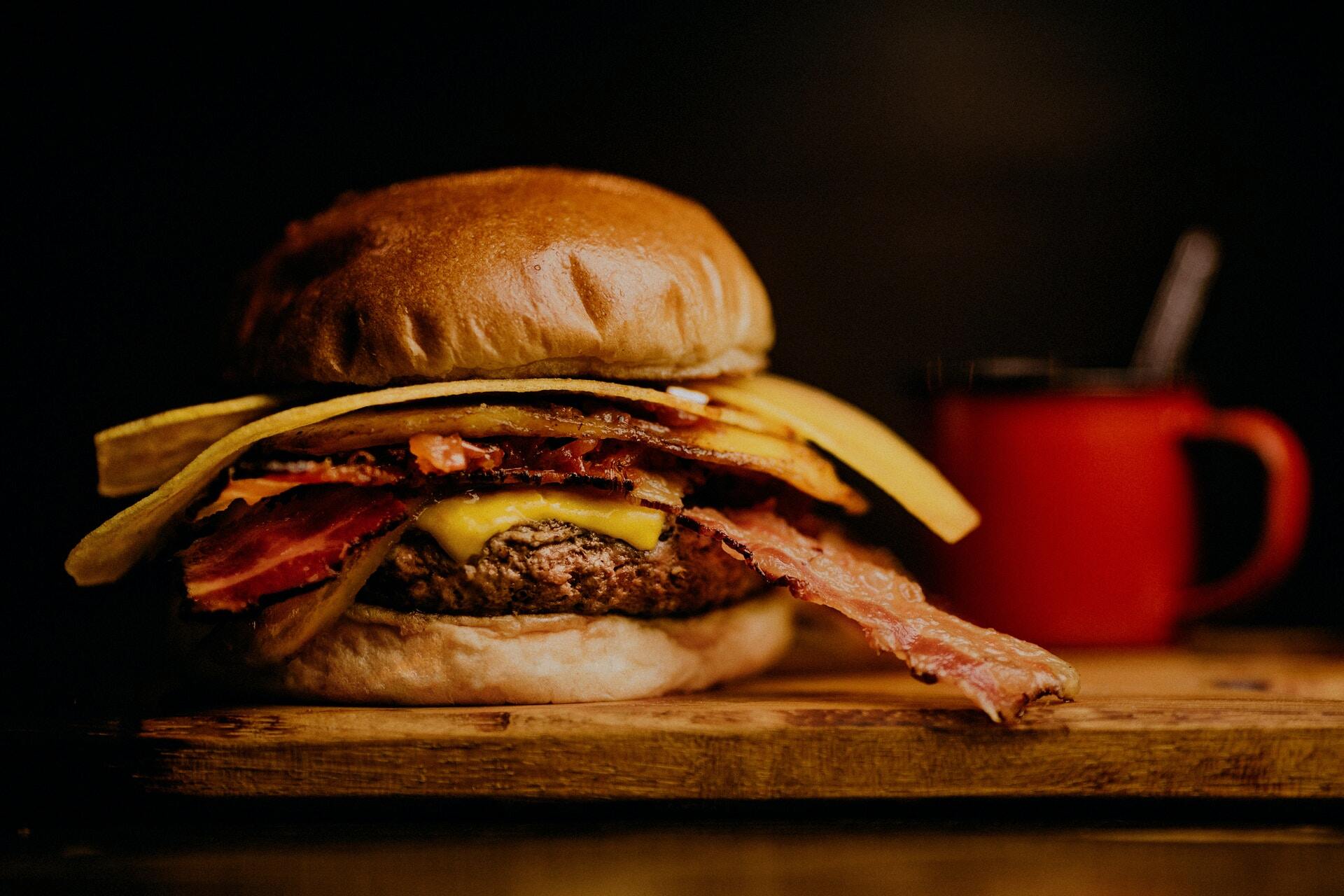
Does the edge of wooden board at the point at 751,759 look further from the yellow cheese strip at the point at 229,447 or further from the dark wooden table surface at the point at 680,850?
the yellow cheese strip at the point at 229,447

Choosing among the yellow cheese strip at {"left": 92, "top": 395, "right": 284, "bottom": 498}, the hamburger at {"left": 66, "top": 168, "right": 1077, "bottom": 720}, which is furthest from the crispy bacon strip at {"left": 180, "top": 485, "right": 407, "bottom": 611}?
the yellow cheese strip at {"left": 92, "top": 395, "right": 284, "bottom": 498}

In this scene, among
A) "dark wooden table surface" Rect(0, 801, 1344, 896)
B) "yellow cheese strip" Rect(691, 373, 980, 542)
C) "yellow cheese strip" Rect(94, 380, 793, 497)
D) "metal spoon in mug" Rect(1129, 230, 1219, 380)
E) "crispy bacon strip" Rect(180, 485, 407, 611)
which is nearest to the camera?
"dark wooden table surface" Rect(0, 801, 1344, 896)

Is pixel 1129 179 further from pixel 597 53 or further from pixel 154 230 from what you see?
pixel 154 230

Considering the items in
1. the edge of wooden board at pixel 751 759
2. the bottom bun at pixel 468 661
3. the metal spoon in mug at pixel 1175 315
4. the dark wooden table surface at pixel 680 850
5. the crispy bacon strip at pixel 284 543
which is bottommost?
the dark wooden table surface at pixel 680 850

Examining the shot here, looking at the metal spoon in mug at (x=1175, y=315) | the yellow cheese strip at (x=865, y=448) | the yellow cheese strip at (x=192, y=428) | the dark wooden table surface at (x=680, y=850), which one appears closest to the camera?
the dark wooden table surface at (x=680, y=850)

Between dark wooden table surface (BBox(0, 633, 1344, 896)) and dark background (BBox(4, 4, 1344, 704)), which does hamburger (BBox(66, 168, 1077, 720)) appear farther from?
dark background (BBox(4, 4, 1344, 704))

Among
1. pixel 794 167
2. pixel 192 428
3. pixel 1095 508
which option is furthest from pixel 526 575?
pixel 794 167

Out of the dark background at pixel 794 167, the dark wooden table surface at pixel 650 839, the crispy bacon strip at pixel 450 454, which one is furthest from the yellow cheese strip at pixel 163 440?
the dark background at pixel 794 167
